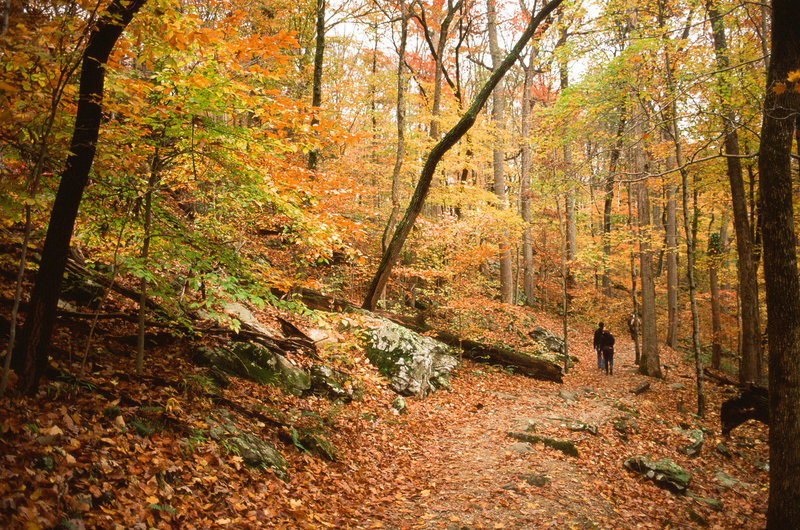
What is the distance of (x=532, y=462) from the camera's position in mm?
6773

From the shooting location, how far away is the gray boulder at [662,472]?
6.61 m

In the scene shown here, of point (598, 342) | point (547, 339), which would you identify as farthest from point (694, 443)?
point (547, 339)

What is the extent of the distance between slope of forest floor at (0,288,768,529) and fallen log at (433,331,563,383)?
2.67 m

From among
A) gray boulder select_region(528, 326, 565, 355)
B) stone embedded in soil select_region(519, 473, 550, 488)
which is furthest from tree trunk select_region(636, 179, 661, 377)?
stone embedded in soil select_region(519, 473, 550, 488)

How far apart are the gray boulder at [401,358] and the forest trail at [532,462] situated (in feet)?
1.63

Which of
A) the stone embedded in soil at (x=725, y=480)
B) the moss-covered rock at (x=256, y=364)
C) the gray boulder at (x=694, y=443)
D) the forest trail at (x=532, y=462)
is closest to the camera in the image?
the forest trail at (x=532, y=462)

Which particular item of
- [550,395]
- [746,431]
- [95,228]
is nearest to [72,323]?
[95,228]

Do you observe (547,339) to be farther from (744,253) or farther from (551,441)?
(551,441)

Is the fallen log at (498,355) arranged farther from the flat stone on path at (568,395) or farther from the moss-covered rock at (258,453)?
the moss-covered rock at (258,453)

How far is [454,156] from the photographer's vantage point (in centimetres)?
1462

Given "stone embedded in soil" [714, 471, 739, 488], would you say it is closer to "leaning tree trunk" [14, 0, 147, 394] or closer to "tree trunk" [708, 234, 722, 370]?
"tree trunk" [708, 234, 722, 370]

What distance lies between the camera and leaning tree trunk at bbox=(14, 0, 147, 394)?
339 cm

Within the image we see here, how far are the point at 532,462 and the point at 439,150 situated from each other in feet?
18.3

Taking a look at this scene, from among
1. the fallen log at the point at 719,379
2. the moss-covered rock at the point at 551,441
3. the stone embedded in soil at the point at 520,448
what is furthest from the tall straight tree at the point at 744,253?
the stone embedded in soil at the point at 520,448
